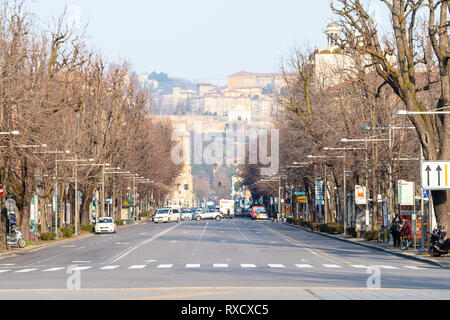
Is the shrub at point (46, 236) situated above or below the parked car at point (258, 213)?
above

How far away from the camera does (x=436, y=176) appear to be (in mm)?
41281

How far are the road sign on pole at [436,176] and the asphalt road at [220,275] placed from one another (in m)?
3.82

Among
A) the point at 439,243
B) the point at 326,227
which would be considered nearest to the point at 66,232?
the point at 326,227

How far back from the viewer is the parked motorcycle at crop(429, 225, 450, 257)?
41.3m

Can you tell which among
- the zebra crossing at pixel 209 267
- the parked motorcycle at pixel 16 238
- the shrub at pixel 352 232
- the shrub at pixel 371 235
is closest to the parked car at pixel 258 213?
the shrub at pixel 352 232

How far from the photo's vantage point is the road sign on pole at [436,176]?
4119 cm

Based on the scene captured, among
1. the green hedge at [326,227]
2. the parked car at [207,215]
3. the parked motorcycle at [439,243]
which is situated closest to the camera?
the parked motorcycle at [439,243]

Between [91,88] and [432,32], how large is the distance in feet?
185

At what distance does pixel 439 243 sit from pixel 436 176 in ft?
10.6

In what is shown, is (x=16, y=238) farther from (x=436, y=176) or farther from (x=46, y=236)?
(x=436, y=176)

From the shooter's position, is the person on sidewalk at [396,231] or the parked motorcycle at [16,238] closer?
the person on sidewalk at [396,231]

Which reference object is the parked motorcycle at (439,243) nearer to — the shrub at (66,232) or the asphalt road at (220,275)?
the asphalt road at (220,275)

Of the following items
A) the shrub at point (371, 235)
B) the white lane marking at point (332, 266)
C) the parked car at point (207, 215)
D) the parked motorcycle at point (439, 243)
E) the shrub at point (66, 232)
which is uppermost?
the parked motorcycle at point (439, 243)
